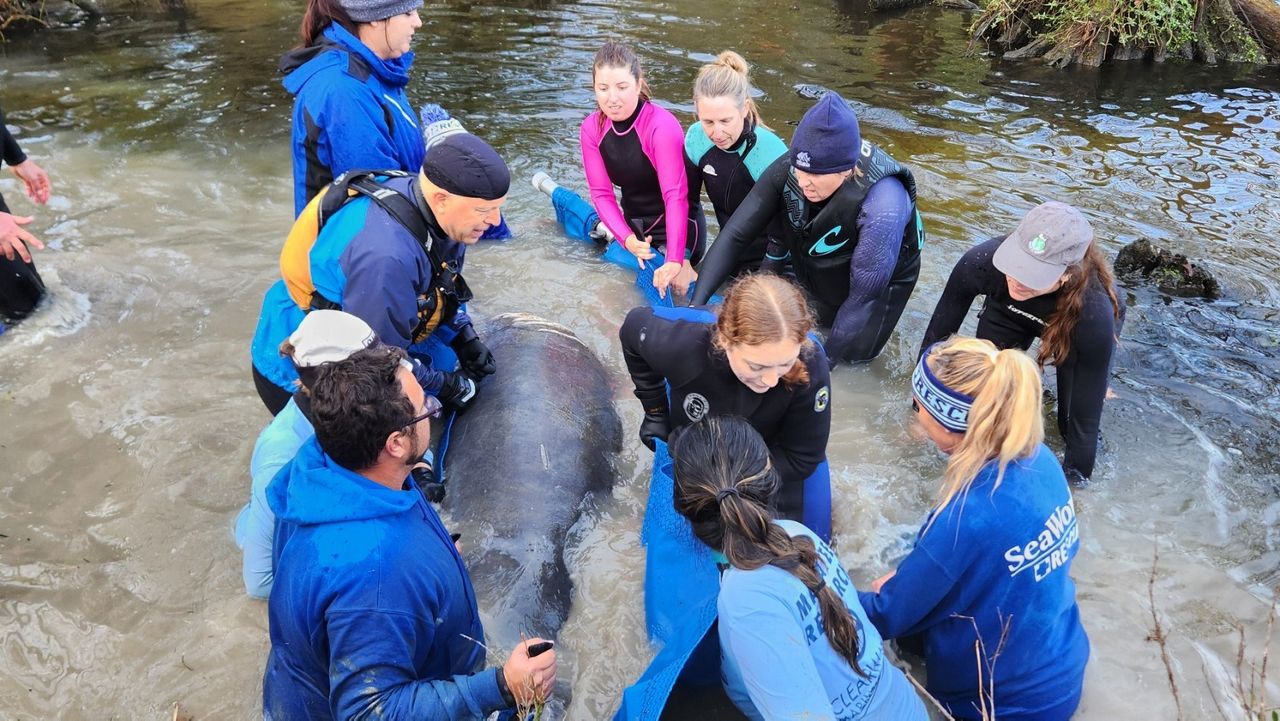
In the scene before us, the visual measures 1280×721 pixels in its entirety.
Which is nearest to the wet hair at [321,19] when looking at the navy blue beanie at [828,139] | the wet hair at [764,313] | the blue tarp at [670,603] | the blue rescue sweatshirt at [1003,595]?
the navy blue beanie at [828,139]

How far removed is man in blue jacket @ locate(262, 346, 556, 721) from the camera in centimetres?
207

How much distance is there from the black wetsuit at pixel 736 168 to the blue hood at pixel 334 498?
10.9ft

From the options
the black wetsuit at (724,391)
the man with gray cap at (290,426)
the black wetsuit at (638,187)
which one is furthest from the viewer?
the black wetsuit at (638,187)

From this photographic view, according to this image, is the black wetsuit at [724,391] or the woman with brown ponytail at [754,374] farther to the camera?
the black wetsuit at [724,391]

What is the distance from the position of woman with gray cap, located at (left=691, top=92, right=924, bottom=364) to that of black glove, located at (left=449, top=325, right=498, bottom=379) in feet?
4.07

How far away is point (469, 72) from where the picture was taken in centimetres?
1076

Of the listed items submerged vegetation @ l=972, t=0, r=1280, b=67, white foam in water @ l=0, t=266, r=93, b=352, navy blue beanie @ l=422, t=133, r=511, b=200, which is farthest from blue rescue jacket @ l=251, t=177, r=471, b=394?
submerged vegetation @ l=972, t=0, r=1280, b=67

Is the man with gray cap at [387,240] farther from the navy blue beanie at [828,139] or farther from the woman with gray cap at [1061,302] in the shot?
the woman with gray cap at [1061,302]

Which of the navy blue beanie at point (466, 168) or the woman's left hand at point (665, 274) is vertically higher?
the navy blue beanie at point (466, 168)

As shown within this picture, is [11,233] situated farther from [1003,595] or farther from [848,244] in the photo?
[1003,595]

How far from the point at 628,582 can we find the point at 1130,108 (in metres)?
9.40

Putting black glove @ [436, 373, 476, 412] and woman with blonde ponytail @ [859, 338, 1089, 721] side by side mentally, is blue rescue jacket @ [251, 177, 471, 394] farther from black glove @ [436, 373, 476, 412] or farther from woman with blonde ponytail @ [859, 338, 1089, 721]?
woman with blonde ponytail @ [859, 338, 1089, 721]

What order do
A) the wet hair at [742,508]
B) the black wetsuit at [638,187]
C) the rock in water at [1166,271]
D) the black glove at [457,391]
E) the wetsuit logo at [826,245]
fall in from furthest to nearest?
1. the rock in water at [1166,271]
2. the black wetsuit at [638,187]
3. the wetsuit logo at [826,245]
4. the black glove at [457,391]
5. the wet hair at [742,508]

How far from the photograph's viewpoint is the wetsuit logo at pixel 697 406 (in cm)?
352
